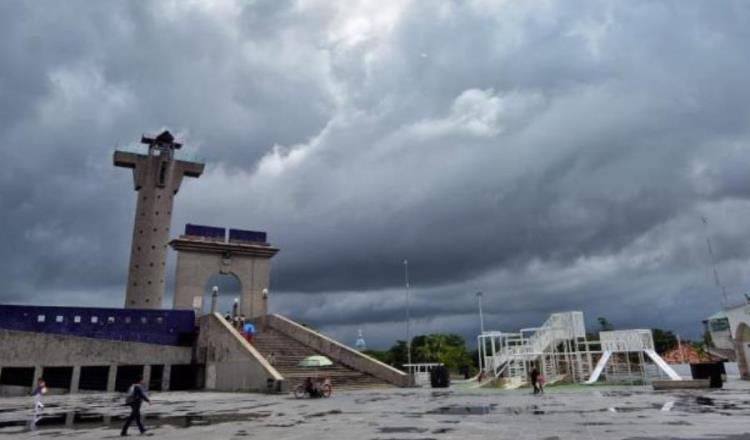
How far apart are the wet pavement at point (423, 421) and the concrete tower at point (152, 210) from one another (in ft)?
128

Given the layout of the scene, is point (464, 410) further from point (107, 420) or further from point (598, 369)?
point (598, 369)

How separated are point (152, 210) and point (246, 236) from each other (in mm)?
16188

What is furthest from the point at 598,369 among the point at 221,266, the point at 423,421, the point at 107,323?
the point at 107,323

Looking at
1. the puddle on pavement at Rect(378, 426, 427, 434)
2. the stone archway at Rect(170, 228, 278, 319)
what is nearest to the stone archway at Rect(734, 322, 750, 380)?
the puddle on pavement at Rect(378, 426, 427, 434)

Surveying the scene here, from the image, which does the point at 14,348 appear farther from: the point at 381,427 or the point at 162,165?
the point at 162,165

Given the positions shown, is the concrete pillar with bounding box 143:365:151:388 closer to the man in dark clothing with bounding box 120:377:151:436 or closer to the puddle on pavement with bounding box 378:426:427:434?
the man in dark clothing with bounding box 120:377:151:436

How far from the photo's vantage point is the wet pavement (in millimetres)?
11883

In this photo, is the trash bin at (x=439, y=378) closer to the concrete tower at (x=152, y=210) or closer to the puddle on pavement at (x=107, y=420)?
the puddle on pavement at (x=107, y=420)

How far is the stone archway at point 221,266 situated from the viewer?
4825 centimetres

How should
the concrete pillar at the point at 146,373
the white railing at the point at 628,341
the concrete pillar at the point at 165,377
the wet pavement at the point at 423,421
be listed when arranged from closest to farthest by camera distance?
the wet pavement at the point at 423,421 → the white railing at the point at 628,341 → the concrete pillar at the point at 146,373 → the concrete pillar at the point at 165,377

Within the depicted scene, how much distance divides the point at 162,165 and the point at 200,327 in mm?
30412

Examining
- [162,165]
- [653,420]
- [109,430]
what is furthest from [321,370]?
[162,165]

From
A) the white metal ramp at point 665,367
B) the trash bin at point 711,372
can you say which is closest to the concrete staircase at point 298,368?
the white metal ramp at point 665,367

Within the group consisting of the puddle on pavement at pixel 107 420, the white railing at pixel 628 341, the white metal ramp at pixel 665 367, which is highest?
the white railing at pixel 628 341
